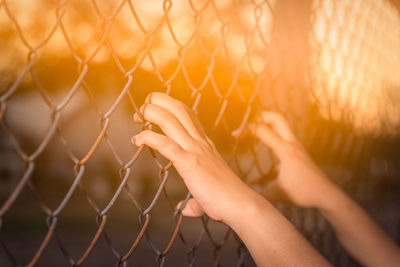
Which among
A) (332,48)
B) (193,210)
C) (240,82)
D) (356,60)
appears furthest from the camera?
(356,60)

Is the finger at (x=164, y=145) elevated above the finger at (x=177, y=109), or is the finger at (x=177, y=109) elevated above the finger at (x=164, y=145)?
the finger at (x=177, y=109)

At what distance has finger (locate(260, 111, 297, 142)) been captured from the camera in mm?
1227

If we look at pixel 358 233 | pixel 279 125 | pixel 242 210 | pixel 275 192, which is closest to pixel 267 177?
pixel 275 192

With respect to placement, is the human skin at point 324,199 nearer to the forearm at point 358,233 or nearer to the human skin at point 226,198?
the forearm at point 358,233

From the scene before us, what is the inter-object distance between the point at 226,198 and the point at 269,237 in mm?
123

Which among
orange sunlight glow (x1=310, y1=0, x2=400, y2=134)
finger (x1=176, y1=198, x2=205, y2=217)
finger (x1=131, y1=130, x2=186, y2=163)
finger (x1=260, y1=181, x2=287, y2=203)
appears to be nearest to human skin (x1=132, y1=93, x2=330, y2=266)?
finger (x1=131, y1=130, x2=186, y2=163)

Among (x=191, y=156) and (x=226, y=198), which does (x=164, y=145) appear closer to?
(x=191, y=156)

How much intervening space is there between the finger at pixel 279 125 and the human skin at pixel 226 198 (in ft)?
1.49

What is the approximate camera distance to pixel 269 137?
120 centimetres

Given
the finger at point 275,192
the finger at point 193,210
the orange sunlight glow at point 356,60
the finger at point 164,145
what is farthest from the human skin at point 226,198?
the orange sunlight glow at point 356,60

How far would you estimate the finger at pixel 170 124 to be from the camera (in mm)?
792

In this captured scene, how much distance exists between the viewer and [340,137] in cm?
193

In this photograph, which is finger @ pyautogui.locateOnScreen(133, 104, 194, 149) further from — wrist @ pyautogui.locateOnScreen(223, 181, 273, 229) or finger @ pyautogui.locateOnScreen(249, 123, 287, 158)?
finger @ pyautogui.locateOnScreen(249, 123, 287, 158)

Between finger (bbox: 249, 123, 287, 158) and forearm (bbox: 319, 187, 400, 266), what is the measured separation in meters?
0.21
